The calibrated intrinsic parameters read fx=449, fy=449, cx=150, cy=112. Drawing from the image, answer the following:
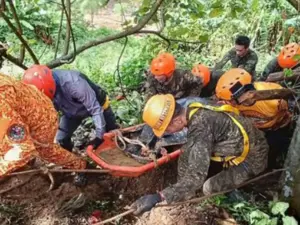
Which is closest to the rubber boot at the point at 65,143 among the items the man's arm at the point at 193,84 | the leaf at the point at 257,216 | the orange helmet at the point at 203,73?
the man's arm at the point at 193,84

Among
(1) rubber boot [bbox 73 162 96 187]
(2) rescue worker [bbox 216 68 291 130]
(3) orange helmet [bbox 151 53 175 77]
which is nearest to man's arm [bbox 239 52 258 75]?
(3) orange helmet [bbox 151 53 175 77]

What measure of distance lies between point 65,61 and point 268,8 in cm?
785

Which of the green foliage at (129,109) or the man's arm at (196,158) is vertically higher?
the man's arm at (196,158)

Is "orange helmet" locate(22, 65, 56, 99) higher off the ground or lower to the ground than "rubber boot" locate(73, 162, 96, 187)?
higher

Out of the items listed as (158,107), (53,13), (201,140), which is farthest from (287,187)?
(53,13)

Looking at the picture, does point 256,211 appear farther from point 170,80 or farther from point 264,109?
point 170,80

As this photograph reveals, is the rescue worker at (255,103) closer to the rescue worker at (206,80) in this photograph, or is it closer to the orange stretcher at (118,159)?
the orange stretcher at (118,159)

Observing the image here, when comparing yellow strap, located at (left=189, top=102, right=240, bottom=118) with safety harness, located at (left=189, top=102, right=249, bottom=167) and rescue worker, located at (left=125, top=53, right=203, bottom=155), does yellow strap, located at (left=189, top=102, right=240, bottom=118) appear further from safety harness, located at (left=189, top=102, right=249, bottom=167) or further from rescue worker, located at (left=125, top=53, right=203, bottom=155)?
rescue worker, located at (left=125, top=53, right=203, bottom=155)

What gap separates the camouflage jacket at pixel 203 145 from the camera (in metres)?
3.58

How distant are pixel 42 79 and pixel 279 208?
2.46 meters

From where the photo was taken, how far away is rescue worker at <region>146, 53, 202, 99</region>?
5.59m

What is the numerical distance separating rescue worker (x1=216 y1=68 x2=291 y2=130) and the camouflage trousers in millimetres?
614

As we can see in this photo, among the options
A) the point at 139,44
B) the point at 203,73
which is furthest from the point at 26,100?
the point at 139,44

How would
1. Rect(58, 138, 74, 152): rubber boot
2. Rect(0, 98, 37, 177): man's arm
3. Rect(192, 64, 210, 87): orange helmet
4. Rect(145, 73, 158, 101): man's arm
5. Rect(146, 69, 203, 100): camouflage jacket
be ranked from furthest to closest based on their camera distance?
1. Rect(192, 64, 210, 87): orange helmet
2. Rect(145, 73, 158, 101): man's arm
3. Rect(146, 69, 203, 100): camouflage jacket
4. Rect(58, 138, 74, 152): rubber boot
5. Rect(0, 98, 37, 177): man's arm
